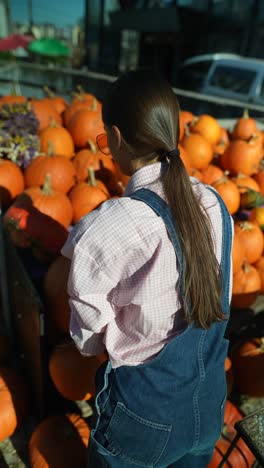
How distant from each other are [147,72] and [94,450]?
137 centimetres

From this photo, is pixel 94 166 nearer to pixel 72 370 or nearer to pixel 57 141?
pixel 57 141

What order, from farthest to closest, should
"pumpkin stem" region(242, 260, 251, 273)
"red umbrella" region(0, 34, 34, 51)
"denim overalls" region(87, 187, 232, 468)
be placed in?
1. "red umbrella" region(0, 34, 34, 51)
2. "pumpkin stem" region(242, 260, 251, 273)
3. "denim overalls" region(87, 187, 232, 468)

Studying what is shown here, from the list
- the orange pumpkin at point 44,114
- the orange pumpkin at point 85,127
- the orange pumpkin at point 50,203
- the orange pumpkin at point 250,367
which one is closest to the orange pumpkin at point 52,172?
the orange pumpkin at point 50,203

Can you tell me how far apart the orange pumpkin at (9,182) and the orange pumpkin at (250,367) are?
2.06m

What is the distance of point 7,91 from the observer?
888 centimetres

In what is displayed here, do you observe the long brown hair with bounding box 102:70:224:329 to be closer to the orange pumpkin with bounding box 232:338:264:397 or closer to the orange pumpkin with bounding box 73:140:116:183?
the orange pumpkin with bounding box 232:338:264:397

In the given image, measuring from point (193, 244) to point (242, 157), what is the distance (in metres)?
2.59

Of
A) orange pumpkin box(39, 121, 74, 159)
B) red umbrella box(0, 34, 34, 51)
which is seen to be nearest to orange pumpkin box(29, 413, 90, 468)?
orange pumpkin box(39, 121, 74, 159)

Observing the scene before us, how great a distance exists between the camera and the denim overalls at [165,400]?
1195mm

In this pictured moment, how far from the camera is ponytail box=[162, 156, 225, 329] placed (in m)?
1.05

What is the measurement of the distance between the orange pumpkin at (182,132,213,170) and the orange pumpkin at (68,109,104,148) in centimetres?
85

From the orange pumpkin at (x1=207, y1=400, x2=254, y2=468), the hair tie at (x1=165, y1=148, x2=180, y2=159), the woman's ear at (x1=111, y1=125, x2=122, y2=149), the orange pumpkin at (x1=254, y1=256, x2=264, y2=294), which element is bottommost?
the orange pumpkin at (x1=207, y1=400, x2=254, y2=468)

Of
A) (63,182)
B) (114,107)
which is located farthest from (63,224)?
(114,107)

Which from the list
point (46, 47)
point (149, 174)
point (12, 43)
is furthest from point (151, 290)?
point (46, 47)
